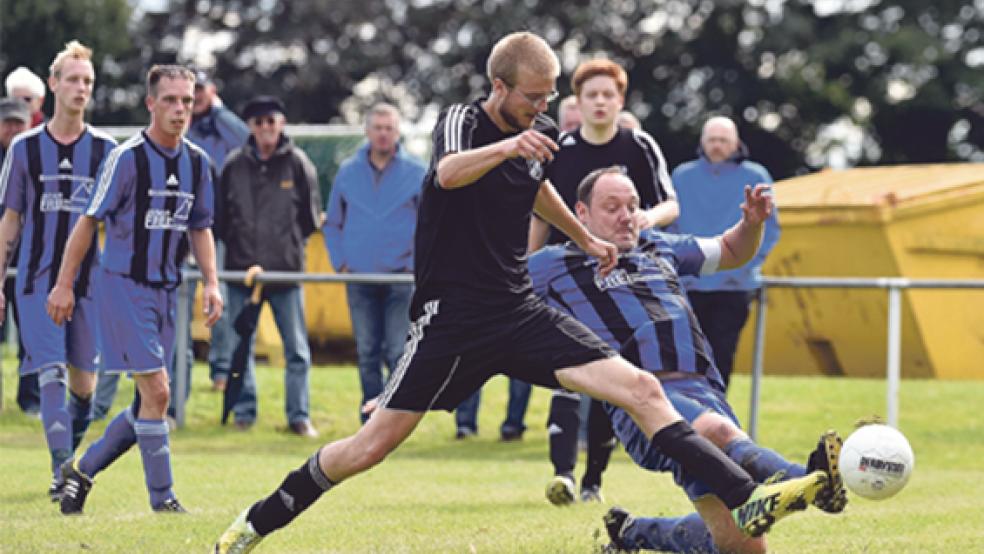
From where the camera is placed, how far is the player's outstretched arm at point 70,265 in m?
8.17

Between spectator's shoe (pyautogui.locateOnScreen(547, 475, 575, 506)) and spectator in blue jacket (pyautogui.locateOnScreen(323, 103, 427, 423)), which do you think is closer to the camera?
spectator's shoe (pyautogui.locateOnScreen(547, 475, 575, 506))

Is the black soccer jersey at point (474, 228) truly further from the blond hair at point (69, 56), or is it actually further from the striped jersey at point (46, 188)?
the striped jersey at point (46, 188)

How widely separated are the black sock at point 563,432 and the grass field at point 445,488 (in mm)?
282

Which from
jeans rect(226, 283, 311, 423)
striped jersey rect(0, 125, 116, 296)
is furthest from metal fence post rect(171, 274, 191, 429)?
striped jersey rect(0, 125, 116, 296)

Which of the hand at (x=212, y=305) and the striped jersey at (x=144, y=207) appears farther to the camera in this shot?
the hand at (x=212, y=305)

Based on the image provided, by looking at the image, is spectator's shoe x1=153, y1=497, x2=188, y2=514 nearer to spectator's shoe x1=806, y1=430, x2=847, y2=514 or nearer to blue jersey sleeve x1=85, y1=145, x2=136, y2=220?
blue jersey sleeve x1=85, y1=145, x2=136, y2=220

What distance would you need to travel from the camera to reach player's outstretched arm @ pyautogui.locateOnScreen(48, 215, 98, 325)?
8172 millimetres

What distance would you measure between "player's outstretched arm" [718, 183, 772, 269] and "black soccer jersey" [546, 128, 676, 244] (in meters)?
2.45

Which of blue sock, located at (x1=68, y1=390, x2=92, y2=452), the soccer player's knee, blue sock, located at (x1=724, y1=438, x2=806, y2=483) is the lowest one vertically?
blue sock, located at (x1=68, y1=390, x2=92, y2=452)

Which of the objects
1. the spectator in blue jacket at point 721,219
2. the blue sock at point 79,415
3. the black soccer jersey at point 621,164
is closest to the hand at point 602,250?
the black soccer jersey at point 621,164

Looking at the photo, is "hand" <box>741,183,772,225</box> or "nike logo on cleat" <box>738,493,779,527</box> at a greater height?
"hand" <box>741,183,772,225</box>

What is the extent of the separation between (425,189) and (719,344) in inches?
244

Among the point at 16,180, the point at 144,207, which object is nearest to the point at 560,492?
the point at 144,207

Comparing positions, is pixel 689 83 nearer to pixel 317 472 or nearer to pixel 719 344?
pixel 719 344
